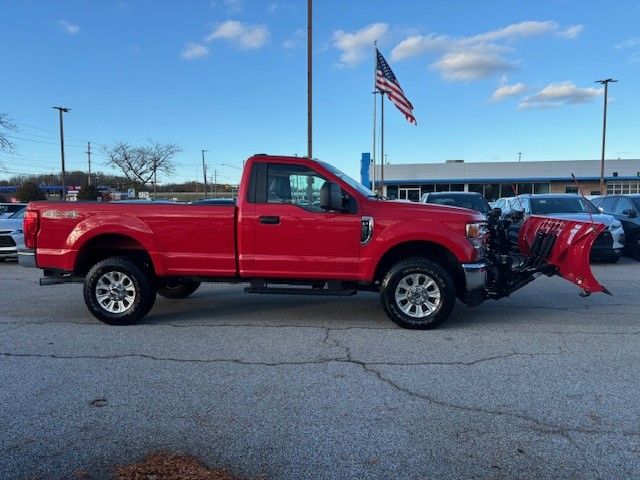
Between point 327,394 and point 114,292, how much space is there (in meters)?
3.66

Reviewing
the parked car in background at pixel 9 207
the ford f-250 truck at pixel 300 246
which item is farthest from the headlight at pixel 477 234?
the parked car in background at pixel 9 207

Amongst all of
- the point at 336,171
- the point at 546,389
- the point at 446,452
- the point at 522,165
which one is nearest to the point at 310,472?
the point at 446,452

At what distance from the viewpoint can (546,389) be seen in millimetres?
4387

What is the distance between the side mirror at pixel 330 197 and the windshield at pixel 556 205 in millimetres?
8690

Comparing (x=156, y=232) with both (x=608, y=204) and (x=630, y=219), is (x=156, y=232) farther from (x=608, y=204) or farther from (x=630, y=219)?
(x=608, y=204)

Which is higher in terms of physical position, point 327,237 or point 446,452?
point 327,237

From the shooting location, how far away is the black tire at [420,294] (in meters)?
6.27

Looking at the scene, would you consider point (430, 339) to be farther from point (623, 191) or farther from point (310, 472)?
point (623, 191)

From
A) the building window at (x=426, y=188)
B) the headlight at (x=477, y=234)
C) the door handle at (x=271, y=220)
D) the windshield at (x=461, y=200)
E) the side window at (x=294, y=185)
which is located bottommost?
the headlight at (x=477, y=234)

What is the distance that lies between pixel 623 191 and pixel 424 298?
60738 millimetres

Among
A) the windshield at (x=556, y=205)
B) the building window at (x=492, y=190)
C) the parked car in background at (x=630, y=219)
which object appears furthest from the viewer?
the building window at (x=492, y=190)

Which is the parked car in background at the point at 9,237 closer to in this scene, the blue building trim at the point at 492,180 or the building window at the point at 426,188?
the blue building trim at the point at 492,180

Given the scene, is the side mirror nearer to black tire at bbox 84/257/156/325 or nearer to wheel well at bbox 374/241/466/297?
wheel well at bbox 374/241/466/297

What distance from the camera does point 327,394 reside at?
430 centimetres
